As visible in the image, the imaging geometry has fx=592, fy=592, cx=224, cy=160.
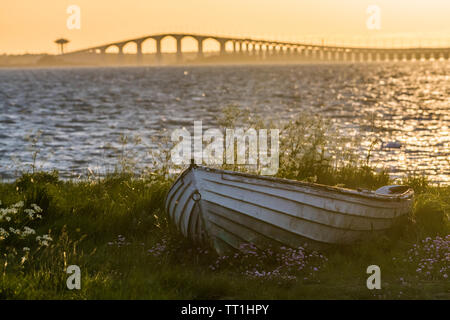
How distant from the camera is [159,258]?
7750 millimetres

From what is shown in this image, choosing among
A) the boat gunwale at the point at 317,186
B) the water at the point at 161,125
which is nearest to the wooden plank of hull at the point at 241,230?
the boat gunwale at the point at 317,186

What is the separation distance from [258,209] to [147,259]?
1593 mm

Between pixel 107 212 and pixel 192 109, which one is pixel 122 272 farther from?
pixel 192 109

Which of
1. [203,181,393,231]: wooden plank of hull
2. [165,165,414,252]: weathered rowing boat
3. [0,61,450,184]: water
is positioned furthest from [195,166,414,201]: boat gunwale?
[0,61,450,184]: water

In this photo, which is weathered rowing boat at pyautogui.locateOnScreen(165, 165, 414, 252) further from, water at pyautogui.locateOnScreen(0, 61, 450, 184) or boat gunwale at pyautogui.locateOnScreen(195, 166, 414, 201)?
water at pyautogui.locateOnScreen(0, 61, 450, 184)

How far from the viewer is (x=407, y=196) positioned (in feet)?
29.9

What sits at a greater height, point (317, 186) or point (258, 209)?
point (317, 186)

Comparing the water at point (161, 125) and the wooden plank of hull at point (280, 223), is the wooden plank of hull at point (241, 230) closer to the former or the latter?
the wooden plank of hull at point (280, 223)

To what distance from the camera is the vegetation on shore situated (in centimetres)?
646

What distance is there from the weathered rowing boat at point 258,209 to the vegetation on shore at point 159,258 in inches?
8.5

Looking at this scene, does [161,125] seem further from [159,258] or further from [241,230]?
[241,230]

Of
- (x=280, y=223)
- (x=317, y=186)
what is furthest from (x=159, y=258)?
(x=317, y=186)

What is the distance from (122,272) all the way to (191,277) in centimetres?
95
